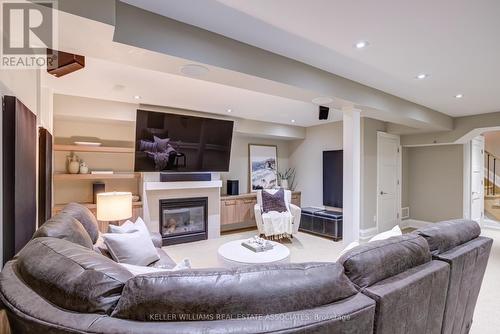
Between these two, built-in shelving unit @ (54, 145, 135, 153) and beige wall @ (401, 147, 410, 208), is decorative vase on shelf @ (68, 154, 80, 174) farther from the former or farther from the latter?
beige wall @ (401, 147, 410, 208)

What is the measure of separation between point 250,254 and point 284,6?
2.39 metres

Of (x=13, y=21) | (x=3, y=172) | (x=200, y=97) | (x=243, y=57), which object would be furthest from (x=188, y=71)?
(x=200, y=97)

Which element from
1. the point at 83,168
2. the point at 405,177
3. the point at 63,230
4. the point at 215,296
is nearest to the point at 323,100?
the point at 215,296

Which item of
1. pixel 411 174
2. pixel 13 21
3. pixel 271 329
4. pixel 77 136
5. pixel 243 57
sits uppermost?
pixel 243 57

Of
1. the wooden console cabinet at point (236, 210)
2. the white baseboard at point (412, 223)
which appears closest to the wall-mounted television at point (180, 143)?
the wooden console cabinet at point (236, 210)

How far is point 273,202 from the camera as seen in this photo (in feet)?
16.4

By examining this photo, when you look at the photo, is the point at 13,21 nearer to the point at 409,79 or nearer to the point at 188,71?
the point at 188,71

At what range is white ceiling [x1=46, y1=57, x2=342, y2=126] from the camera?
2.91 metres

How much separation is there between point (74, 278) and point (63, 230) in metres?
0.91

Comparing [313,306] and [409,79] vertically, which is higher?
[409,79]

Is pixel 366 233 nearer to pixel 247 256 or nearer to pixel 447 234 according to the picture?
pixel 247 256

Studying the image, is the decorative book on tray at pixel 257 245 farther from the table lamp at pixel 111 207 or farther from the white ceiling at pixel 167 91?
the white ceiling at pixel 167 91

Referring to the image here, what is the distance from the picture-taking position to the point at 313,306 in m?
0.97

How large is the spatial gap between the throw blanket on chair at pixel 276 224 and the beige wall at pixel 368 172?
1.38 m
